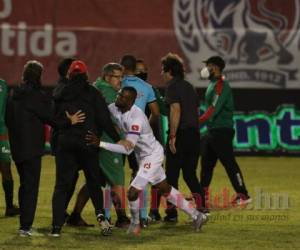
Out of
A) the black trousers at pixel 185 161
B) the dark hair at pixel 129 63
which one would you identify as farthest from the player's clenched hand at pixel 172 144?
the dark hair at pixel 129 63

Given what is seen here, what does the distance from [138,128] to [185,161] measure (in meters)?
1.77

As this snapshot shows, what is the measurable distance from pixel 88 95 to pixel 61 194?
3.61ft

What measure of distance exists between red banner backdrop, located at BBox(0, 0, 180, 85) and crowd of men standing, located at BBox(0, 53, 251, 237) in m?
9.43

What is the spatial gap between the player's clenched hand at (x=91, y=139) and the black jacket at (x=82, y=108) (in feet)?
0.14

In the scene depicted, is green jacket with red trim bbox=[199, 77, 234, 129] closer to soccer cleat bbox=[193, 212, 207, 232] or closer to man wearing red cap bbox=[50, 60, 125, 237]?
soccer cleat bbox=[193, 212, 207, 232]

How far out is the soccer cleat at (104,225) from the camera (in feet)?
37.0

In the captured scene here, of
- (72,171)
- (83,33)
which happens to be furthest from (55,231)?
(83,33)

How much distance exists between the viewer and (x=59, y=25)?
2347 cm

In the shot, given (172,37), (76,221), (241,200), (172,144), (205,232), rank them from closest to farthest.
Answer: (205,232)
(76,221)
(172,144)
(241,200)
(172,37)

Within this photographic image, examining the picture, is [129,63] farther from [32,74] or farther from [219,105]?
[219,105]

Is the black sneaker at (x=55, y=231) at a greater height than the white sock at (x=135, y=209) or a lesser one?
lesser

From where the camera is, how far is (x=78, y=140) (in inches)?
439

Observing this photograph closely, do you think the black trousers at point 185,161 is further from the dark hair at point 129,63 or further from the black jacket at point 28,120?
the black jacket at point 28,120

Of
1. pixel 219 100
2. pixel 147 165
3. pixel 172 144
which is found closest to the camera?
pixel 147 165
